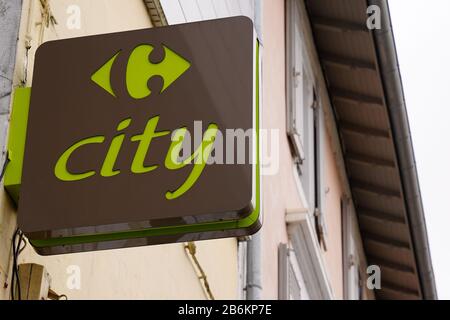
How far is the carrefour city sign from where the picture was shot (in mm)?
4012

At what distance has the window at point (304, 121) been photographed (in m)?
10.8

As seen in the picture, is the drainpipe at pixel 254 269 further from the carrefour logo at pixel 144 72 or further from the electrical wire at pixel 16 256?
the carrefour logo at pixel 144 72

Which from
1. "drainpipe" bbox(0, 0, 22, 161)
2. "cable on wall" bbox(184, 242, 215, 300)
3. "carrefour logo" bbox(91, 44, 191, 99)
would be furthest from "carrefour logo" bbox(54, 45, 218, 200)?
"cable on wall" bbox(184, 242, 215, 300)

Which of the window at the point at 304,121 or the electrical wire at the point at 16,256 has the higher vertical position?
the window at the point at 304,121

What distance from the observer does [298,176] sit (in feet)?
36.4

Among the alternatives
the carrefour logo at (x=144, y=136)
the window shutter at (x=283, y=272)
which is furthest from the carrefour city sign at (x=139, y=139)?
the window shutter at (x=283, y=272)

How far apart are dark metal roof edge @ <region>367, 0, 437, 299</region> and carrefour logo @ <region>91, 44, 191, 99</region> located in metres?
6.74

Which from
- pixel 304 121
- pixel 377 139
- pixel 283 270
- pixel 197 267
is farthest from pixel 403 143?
pixel 197 267

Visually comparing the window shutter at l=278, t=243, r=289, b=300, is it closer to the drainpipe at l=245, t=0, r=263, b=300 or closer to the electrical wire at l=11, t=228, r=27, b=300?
the drainpipe at l=245, t=0, r=263, b=300

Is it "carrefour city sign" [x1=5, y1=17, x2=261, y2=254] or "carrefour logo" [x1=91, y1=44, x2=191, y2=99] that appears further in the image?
"carrefour logo" [x1=91, y1=44, x2=191, y2=99]

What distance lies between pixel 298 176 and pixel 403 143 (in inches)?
94.4

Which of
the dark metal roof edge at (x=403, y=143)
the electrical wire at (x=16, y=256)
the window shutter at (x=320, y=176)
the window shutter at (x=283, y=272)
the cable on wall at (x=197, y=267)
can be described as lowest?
the electrical wire at (x=16, y=256)
